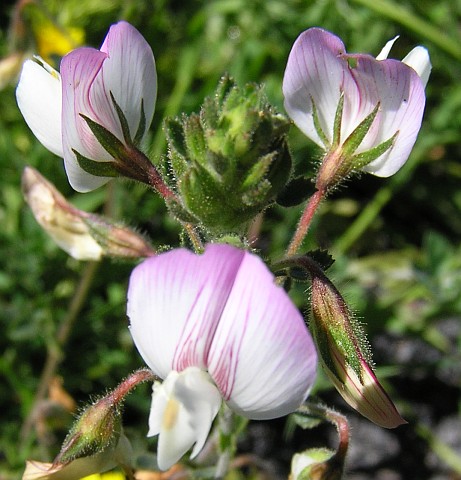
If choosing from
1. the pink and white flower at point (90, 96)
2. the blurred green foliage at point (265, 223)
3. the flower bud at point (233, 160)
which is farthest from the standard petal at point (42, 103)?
the blurred green foliage at point (265, 223)

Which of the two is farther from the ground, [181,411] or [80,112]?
[80,112]

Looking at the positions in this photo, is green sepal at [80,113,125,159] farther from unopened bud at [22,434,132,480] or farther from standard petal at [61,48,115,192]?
unopened bud at [22,434,132,480]

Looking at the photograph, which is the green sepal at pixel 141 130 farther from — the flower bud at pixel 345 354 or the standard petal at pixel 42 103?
the flower bud at pixel 345 354

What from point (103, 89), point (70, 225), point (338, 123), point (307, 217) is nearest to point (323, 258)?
point (307, 217)

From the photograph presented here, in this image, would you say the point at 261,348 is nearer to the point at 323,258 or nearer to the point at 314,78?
the point at 323,258

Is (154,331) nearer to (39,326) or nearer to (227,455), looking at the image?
(227,455)

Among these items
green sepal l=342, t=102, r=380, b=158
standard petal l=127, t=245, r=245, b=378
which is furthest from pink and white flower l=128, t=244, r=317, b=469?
green sepal l=342, t=102, r=380, b=158
